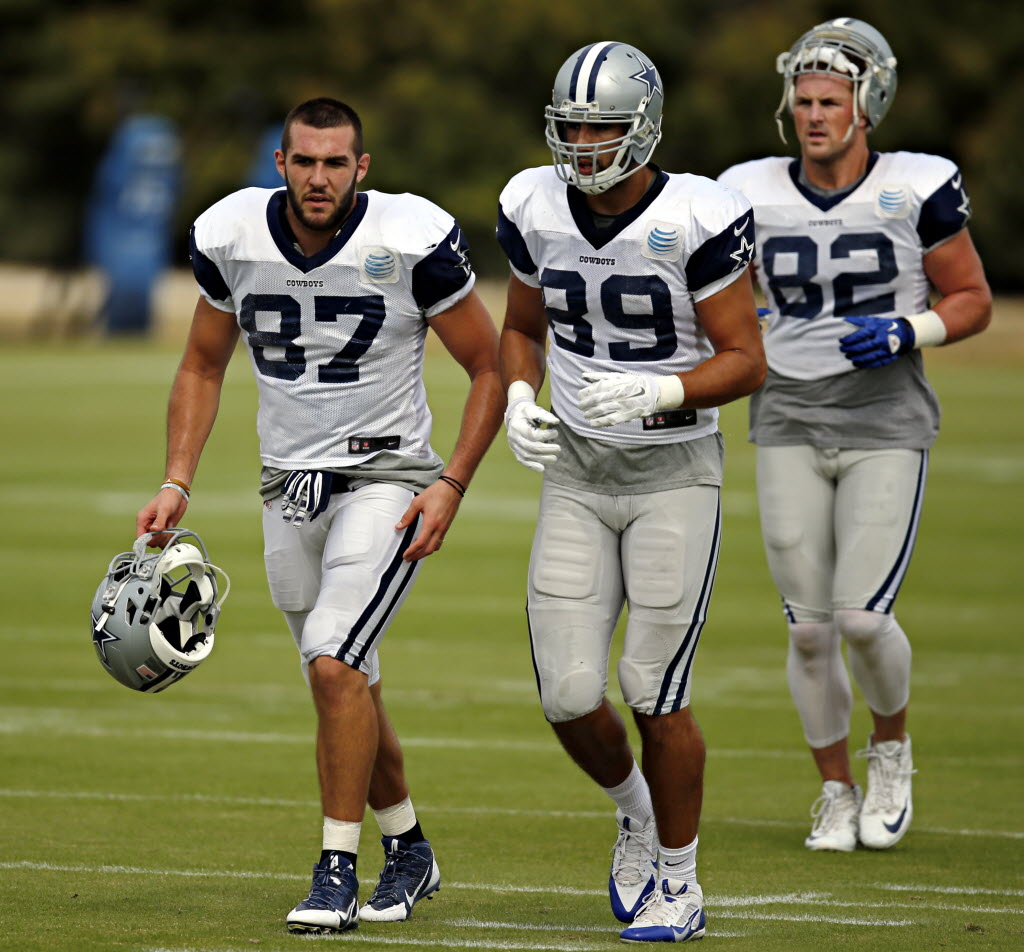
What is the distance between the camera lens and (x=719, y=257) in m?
4.62

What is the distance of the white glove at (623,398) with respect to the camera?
4.48 meters

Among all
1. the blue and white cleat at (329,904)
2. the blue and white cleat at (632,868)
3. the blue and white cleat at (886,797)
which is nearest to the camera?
the blue and white cleat at (329,904)

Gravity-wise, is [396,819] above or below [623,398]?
below

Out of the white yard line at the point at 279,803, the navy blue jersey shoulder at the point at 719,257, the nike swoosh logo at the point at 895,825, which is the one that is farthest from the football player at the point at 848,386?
the navy blue jersey shoulder at the point at 719,257

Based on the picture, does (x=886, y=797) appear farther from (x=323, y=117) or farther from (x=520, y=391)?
(x=323, y=117)

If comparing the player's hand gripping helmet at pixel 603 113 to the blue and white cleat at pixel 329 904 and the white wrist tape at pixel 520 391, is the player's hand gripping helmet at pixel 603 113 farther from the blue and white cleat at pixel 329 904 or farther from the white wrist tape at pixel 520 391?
the blue and white cleat at pixel 329 904

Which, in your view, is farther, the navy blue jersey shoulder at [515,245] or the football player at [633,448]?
the navy blue jersey shoulder at [515,245]

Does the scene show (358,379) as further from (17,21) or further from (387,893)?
(17,21)

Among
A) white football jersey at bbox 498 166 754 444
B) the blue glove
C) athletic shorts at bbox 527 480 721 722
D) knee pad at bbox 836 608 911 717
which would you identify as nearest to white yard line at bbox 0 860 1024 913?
athletic shorts at bbox 527 480 721 722

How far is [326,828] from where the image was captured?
4602mm

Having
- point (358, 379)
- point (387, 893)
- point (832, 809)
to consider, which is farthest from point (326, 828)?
point (832, 809)

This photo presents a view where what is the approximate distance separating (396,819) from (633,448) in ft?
3.46

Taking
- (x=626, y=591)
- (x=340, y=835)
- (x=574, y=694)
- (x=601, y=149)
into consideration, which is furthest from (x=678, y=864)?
(x=601, y=149)

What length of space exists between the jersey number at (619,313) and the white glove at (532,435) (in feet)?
0.70
